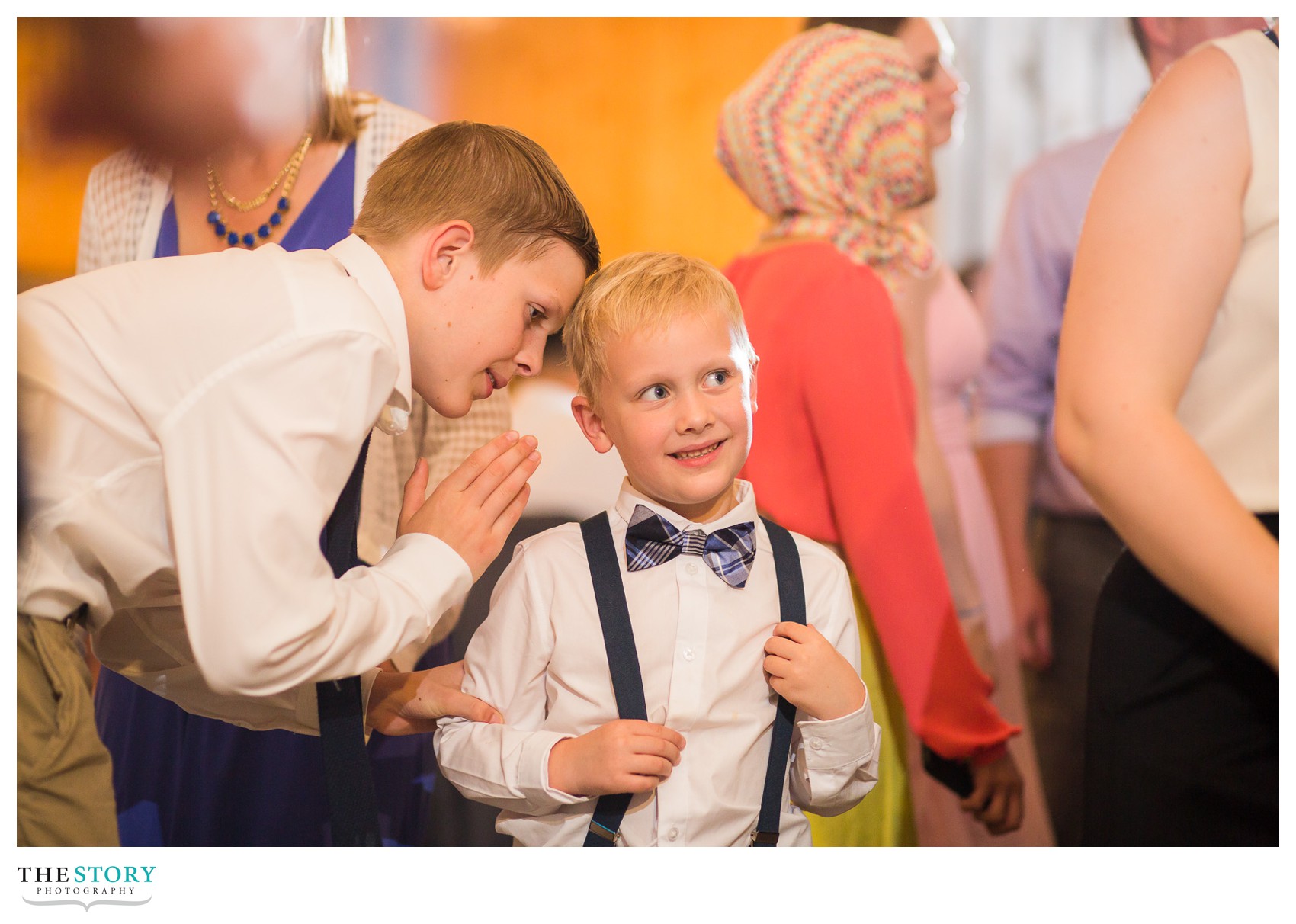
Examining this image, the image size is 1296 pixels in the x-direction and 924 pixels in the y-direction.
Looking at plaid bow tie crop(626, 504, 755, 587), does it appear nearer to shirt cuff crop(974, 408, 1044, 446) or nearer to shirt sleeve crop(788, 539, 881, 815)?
shirt sleeve crop(788, 539, 881, 815)

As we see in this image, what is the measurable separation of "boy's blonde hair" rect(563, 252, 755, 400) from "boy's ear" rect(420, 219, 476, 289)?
0.13m

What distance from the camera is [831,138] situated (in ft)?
4.64

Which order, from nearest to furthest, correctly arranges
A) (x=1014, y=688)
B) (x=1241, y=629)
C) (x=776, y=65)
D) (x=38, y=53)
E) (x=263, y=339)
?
(x=263, y=339)
(x=1241, y=629)
(x=38, y=53)
(x=776, y=65)
(x=1014, y=688)

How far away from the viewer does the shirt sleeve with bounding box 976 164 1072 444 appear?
171 centimetres

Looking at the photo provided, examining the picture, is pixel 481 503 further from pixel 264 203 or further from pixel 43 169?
pixel 43 169

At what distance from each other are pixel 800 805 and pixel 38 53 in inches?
50.0

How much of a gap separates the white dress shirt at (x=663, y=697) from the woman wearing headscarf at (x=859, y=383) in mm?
253

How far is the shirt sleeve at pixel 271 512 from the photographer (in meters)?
0.88

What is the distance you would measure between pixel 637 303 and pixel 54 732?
0.69 metres

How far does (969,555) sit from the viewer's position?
5.32 feet

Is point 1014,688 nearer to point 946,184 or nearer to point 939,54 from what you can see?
point 946,184

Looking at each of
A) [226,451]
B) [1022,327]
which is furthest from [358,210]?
[1022,327]

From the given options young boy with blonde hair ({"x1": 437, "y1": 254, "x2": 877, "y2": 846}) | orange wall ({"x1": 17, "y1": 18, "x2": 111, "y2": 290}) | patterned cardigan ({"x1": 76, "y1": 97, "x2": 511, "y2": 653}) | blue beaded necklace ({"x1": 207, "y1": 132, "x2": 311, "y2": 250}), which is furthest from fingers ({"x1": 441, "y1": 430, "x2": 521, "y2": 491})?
orange wall ({"x1": 17, "y1": 18, "x2": 111, "y2": 290})

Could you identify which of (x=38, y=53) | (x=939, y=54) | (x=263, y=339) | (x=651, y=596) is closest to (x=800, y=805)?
(x=651, y=596)
